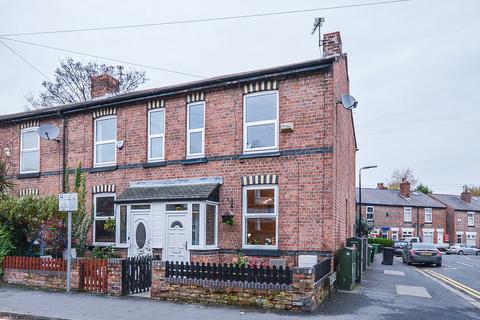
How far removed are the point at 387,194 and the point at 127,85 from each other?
34.0 m

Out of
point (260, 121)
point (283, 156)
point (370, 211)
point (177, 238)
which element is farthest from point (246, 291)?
point (370, 211)

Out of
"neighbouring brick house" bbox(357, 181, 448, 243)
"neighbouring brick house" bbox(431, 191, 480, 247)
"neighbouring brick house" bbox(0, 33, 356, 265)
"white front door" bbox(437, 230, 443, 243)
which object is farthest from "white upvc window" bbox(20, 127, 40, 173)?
"neighbouring brick house" bbox(431, 191, 480, 247)

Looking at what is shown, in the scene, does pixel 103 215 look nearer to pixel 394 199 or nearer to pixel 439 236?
pixel 394 199

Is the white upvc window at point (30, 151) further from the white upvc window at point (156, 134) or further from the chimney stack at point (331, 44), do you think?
the chimney stack at point (331, 44)

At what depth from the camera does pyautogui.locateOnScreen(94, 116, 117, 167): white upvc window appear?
58.3 ft

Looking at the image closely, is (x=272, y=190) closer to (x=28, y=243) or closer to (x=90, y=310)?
(x=90, y=310)

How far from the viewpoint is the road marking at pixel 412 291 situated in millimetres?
13297

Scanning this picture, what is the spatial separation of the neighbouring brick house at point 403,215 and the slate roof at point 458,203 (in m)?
2.70

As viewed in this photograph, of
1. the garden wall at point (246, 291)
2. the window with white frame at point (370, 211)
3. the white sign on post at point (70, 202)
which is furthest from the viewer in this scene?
the window with white frame at point (370, 211)

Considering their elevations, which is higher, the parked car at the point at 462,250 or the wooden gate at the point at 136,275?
the wooden gate at the point at 136,275

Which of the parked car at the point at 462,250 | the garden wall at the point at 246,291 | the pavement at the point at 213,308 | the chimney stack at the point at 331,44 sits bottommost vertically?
the parked car at the point at 462,250

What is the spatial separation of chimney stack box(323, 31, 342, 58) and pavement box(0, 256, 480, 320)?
309 inches

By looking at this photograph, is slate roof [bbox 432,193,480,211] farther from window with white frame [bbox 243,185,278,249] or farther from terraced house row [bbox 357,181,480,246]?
window with white frame [bbox 243,185,278,249]

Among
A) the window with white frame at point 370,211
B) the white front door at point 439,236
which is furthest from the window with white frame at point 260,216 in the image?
the white front door at point 439,236
